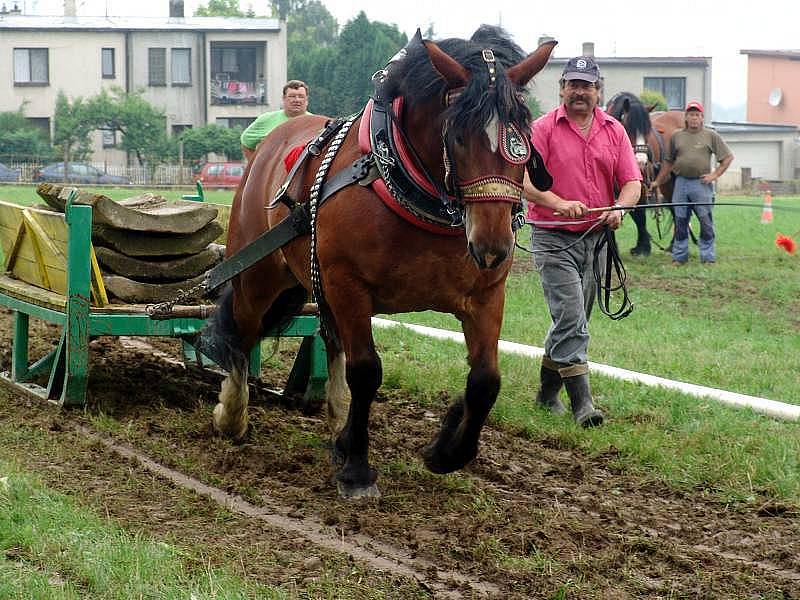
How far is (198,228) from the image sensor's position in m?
6.87

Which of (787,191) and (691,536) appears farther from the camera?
(787,191)

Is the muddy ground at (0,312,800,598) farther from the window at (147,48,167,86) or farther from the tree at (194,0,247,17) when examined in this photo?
the tree at (194,0,247,17)

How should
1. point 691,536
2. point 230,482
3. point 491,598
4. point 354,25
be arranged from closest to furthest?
point 491,598
point 691,536
point 230,482
point 354,25

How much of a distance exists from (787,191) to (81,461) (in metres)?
43.4

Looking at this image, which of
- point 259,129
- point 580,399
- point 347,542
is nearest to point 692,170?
point 259,129

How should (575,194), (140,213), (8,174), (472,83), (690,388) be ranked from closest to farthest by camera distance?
(472,83) → (575,194) → (140,213) → (690,388) → (8,174)

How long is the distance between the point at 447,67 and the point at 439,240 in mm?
703

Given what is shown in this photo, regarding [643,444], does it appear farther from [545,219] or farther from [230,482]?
[230,482]

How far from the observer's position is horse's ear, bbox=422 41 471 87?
4.35 m

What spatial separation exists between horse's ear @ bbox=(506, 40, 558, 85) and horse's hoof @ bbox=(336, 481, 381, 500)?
1858 millimetres

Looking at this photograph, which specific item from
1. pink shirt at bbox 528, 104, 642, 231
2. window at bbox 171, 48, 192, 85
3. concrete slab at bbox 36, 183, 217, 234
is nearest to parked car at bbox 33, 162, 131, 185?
window at bbox 171, 48, 192, 85

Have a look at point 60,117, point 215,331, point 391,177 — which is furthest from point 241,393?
point 60,117

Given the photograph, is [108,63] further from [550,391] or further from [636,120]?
[550,391]

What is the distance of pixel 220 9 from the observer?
68.5m
